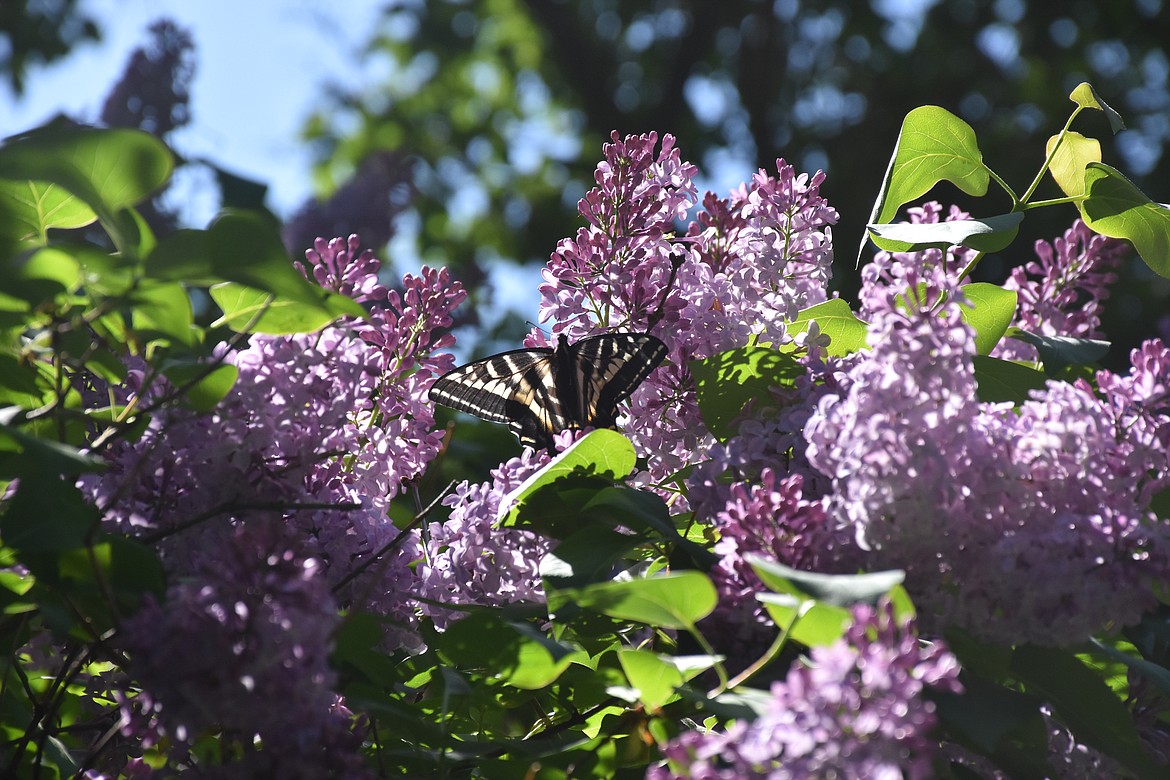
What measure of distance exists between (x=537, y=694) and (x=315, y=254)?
1.71 feet

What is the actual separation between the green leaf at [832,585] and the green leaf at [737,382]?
33 centimetres

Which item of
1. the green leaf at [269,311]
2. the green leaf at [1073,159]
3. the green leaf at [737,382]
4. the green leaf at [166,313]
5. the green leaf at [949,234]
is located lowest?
the green leaf at [737,382]

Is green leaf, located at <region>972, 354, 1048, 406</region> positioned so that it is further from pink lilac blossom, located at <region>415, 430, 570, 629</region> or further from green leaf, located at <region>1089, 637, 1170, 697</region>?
pink lilac blossom, located at <region>415, 430, 570, 629</region>

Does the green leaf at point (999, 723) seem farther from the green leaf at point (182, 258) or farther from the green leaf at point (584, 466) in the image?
the green leaf at point (182, 258)

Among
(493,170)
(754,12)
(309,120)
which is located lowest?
(754,12)

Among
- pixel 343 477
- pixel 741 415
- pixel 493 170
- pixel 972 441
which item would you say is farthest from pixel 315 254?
pixel 493 170

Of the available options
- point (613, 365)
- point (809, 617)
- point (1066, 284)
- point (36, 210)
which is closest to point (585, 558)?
point (809, 617)

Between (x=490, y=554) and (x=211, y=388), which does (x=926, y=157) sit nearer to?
(x=490, y=554)

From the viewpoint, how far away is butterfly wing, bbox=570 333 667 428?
1.14m

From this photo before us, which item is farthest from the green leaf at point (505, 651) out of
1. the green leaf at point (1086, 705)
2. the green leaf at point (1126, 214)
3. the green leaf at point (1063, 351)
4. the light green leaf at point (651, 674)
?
the green leaf at point (1126, 214)

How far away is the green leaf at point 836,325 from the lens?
3.81ft

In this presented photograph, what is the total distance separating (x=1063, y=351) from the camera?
1.22 m

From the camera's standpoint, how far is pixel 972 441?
829 mm

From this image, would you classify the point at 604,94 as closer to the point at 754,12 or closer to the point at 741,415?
the point at 754,12
